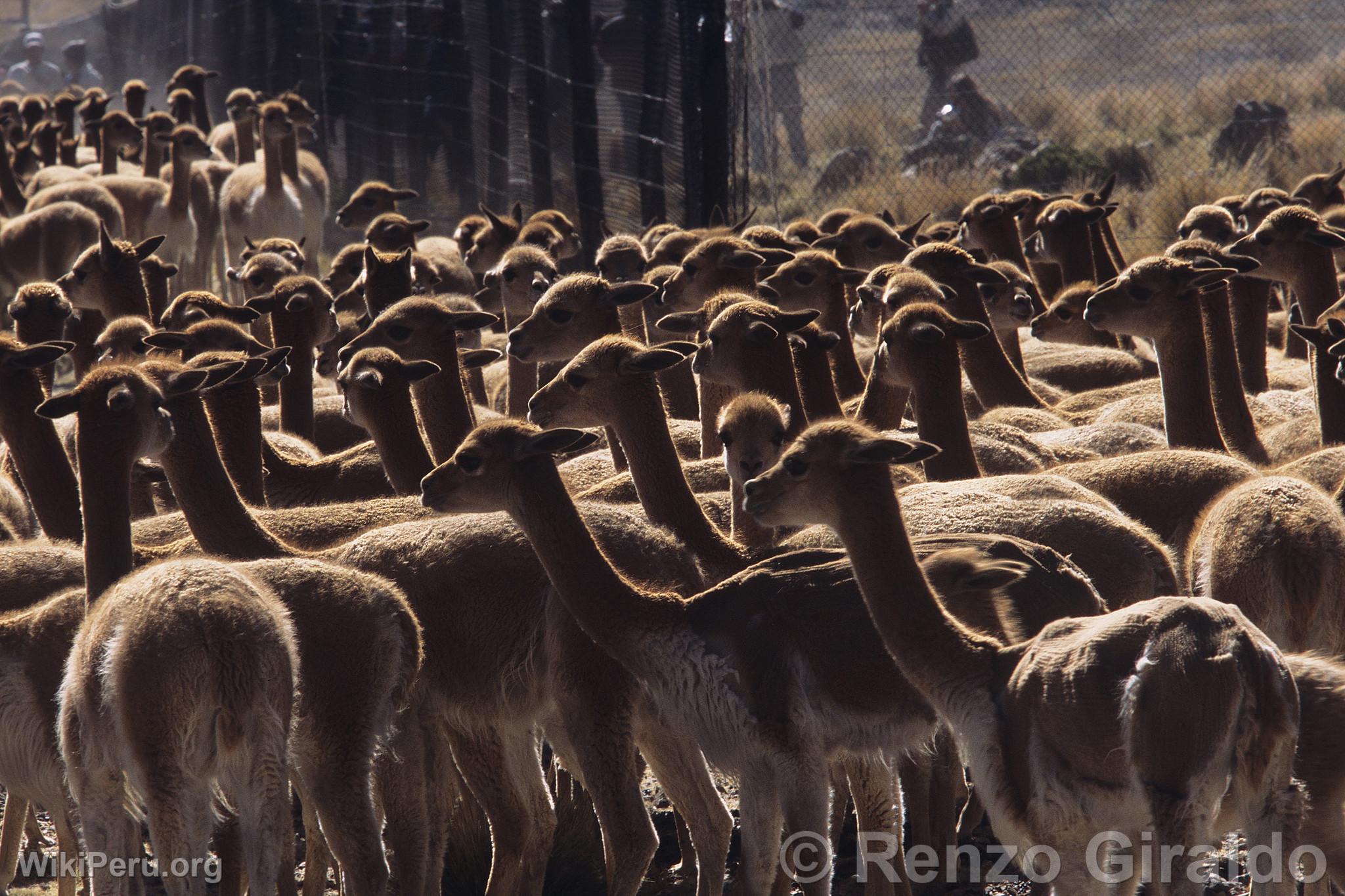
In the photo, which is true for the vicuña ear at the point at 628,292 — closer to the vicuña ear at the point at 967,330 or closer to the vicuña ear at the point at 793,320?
the vicuña ear at the point at 793,320

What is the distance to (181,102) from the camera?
66.4 ft

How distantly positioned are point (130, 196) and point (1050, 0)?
1429 cm

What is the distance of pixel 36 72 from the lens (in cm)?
4525

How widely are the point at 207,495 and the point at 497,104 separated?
11.4 metres

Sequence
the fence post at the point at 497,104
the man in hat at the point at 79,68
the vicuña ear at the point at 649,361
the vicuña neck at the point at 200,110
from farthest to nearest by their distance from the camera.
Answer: the man in hat at the point at 79,68 → the vicuña neck at the point at 200,110 → the fence post at the point at 497,104 → the vicuña ear at the point at 649,361

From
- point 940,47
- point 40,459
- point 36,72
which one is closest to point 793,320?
point 40,459

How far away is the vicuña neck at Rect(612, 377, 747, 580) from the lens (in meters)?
5.51

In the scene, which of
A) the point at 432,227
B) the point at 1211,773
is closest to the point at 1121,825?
the point at 1211,773

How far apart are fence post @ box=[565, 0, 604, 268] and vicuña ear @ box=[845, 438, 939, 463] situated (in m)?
9.95

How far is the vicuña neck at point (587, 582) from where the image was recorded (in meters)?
4.77

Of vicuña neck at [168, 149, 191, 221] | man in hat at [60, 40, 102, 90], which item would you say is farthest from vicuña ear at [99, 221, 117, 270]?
man in hat at [60, 40, 102, 90]

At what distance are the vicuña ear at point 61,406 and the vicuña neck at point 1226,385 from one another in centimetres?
505

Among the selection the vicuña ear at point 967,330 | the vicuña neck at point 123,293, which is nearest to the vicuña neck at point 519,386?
the vicuña neck at point 123,293

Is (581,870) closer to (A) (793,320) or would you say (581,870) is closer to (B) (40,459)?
(A) (793,320)
